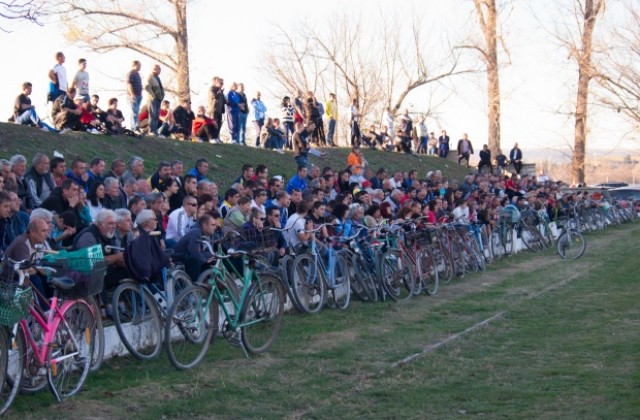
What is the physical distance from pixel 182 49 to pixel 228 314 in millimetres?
24875

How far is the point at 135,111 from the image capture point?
22.6 meters

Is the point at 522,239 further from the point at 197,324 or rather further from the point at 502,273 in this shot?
the point at 197,324

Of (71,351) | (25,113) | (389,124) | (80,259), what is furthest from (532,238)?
(71,351)

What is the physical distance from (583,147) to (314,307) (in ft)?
112

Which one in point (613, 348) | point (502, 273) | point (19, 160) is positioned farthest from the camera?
point (502, 273)

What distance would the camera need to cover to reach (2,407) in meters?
6.82

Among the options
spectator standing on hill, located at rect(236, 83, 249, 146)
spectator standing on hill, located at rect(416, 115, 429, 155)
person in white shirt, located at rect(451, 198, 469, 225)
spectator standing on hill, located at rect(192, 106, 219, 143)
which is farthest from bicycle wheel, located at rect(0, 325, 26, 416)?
spectator standing on hill, located at rect(416, 115, 429, 155)

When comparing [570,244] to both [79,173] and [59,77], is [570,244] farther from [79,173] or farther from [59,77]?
[79,173]

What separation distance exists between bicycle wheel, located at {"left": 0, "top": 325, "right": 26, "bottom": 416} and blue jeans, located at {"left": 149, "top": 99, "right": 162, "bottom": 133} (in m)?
16.0

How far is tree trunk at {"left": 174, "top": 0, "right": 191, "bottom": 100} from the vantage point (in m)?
32.0

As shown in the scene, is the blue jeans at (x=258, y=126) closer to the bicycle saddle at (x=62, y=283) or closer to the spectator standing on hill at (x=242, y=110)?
the spectator standing on hill at (x=242, y=110)

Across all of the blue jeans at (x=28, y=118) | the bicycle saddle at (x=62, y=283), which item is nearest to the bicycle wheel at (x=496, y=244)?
the blue jeans at (x=28, y=118)

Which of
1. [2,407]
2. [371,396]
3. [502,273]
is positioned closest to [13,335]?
[2,407]

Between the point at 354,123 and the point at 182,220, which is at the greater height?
the point at 354,123
